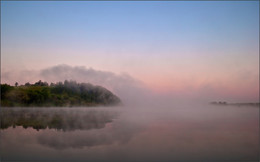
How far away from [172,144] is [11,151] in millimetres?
14321

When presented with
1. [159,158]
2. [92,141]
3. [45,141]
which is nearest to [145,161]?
[159,158]

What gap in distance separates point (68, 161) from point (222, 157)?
11696mm

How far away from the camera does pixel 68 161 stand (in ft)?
49.2

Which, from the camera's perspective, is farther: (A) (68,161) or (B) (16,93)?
(B) (16,93)

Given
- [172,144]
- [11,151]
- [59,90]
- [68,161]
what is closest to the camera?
[68,161]

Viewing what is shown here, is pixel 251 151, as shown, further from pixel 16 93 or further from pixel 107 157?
pixel 16 93

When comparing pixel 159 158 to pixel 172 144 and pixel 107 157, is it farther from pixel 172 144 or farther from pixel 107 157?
pixel 172 144

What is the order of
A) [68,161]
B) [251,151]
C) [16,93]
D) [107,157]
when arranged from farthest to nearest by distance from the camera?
[16,93] < [251,151] < [107,157] < [68,161]

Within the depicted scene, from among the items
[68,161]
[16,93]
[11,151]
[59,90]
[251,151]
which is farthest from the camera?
[59,90]

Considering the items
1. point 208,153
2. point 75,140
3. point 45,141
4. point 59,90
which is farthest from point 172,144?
point 59,90

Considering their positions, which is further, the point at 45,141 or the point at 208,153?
the point at 45,141

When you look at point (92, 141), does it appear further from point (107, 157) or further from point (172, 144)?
point (172, 144)

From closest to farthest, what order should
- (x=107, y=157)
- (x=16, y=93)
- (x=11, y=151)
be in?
(x=107, y=157)
(x=11, y=151)
(x=16, y=93)

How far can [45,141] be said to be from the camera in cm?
2142
